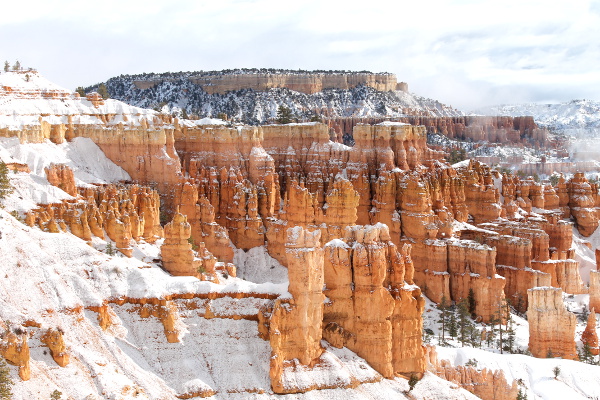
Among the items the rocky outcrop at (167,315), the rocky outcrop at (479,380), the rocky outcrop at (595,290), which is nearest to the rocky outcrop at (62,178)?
the rocky outcrop at (167,315)

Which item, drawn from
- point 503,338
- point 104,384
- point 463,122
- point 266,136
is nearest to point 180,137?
point 266,136

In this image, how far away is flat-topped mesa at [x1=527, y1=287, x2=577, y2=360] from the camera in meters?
57.7

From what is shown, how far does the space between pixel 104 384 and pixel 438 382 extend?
66.9 feet

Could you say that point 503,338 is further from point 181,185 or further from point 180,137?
point 180,137

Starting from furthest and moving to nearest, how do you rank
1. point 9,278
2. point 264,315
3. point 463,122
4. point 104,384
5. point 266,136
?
point 463,122, point 266,136, point 264,315, point 9,278, point 104,384

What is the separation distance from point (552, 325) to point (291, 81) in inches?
4924

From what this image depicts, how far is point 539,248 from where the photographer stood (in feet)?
249

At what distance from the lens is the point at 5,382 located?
112 ft

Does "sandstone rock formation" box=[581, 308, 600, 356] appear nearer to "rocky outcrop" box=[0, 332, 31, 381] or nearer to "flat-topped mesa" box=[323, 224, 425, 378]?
"flat-topped mesa" box=[323, 224, 425, 378]

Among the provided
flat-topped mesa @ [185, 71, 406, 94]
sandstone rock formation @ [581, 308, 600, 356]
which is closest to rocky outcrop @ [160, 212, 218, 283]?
sandstone rock formation @ [581, 308, 600, 356]

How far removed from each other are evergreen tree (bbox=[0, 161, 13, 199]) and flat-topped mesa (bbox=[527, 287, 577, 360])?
1601 inches

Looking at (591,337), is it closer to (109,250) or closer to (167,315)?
(167,315)

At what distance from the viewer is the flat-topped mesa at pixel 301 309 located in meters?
42.2

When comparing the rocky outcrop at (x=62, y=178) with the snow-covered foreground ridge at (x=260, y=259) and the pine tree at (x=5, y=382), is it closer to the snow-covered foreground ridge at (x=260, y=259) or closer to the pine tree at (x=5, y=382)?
the snow-covered foreground ridge at (x=260, y=259)
